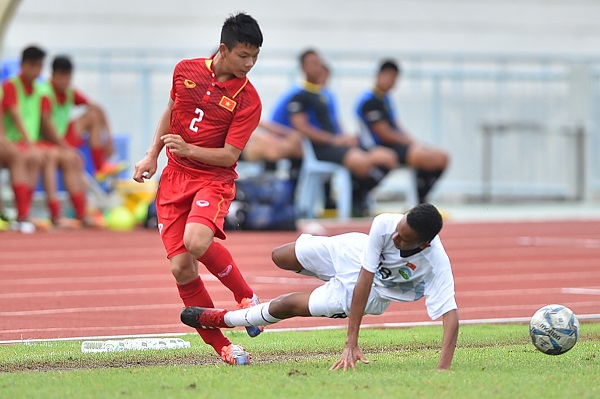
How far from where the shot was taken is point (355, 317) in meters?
6.84

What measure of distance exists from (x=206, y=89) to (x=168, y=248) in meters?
0.98

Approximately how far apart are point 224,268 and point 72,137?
11.1m

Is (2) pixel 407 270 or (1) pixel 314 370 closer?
(1) pixel 314 370

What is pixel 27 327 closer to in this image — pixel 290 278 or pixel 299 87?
pixel 290 278

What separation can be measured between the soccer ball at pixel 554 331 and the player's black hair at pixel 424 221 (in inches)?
43.4

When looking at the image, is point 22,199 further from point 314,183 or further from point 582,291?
point 582,291

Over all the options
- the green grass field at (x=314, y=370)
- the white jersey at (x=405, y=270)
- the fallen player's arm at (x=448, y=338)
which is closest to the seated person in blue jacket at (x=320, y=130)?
the green grass field at (x=314, y=370)

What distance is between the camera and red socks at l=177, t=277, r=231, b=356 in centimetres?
744

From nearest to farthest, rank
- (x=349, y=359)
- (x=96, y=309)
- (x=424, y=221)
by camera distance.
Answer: (x=424, y=221) < (x=349, y=359) < (x=96, y=309)

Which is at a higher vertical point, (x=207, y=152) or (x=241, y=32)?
(x=241, y=32)

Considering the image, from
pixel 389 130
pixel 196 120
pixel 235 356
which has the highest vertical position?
pixel 196 120

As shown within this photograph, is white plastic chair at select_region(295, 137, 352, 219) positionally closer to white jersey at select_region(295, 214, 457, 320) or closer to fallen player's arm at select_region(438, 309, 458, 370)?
white jersey at select_region(295, 214, 457, 320)

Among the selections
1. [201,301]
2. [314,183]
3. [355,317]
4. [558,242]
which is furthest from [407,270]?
[314,183]

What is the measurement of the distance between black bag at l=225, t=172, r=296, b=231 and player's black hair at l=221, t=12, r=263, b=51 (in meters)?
8.98
